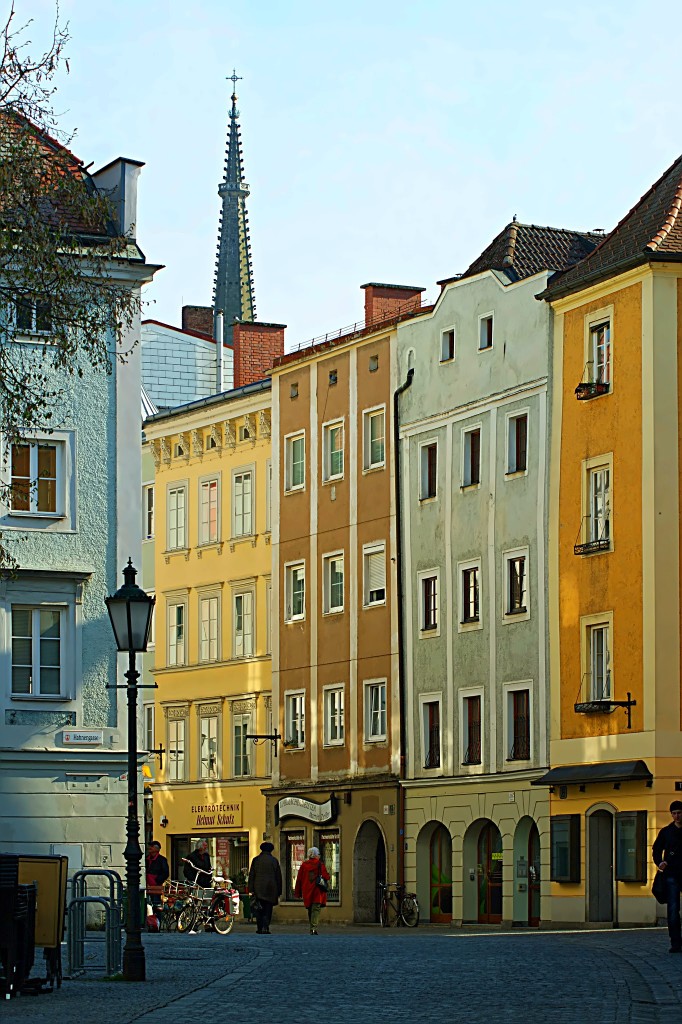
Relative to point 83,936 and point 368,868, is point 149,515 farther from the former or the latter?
point 83,936

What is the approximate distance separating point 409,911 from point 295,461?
49.1 ft

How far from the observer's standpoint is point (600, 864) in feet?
170

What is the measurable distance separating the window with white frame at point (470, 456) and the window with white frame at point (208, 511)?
48.8ft

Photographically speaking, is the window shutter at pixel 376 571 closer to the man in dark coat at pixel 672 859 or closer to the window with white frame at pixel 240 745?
the window with white frame at pixel 240 745

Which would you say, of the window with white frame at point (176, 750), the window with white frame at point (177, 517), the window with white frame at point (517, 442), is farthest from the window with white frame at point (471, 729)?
the window with white frame at point (177, 517)

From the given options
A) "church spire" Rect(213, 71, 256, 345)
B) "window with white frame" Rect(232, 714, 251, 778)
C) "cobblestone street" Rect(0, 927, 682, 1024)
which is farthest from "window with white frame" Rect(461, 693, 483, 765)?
"church spire" Rect(213, 71, 256, 345)

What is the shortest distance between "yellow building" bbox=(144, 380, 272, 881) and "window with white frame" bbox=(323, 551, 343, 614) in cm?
349

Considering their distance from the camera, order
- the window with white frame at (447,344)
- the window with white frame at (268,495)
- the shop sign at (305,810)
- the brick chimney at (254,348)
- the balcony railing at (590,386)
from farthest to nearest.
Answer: the brick chimney at (254,348) < the window with white frame at (268,495) < the shop sign at (305,810) < the window with white frame at (447,344) < the balcony railing at (590,386)

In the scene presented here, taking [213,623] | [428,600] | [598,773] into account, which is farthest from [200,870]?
[213,623]

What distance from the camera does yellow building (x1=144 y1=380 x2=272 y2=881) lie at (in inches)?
2766

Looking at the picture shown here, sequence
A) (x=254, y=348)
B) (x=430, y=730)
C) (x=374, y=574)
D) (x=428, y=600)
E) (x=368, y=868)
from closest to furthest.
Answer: (x=430, y=730) < (x=428, y=600) < (x=368, y=868) < (x=374, y=574) < (x=254, y=348)

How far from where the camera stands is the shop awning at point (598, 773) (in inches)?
1953

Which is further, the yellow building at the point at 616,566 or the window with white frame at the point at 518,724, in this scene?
the window with white frame at the point at 518,724

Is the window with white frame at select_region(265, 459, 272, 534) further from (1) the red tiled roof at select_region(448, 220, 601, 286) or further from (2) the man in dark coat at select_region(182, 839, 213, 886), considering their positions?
(2) the man in dark coat at select_region(182, 839, 213, 886)
